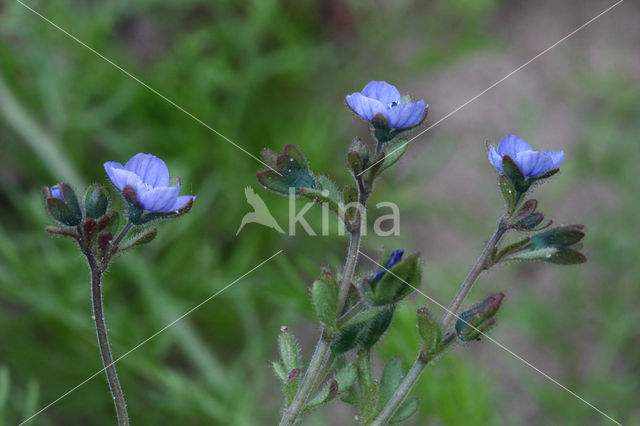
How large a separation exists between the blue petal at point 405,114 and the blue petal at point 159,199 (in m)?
0.37

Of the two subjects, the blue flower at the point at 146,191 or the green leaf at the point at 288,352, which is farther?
the green leaf at the point at 288,352

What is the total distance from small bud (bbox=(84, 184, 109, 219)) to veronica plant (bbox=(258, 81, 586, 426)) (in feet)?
0.86

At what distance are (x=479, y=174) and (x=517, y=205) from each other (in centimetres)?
235

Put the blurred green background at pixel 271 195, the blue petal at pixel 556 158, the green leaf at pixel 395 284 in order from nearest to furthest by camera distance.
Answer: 1. the green leaf at pixel 395 284
2. the blue petal at pixel 556 158
3. the blurred green background at pixel 271 195

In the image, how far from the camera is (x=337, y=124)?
337cm

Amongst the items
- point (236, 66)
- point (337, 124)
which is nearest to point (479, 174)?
point (337, 124)

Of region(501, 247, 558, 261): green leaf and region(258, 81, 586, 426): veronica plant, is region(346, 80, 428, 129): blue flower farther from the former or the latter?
region(501, 247, 558, 261): green leaf

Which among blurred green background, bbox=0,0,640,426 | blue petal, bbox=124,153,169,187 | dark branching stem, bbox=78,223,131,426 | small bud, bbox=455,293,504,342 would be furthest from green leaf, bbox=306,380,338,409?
blurred green background, bbox=0,0,640,426

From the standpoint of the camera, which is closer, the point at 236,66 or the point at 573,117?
the point at 236,66

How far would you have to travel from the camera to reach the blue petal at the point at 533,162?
48.8 inches

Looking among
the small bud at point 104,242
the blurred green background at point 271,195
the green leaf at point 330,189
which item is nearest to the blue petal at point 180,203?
the small bud at point 104,242

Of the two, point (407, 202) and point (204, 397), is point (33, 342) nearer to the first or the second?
point (204, 397)

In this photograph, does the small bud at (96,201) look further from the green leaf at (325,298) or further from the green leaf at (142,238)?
the green leaf at (325,298)

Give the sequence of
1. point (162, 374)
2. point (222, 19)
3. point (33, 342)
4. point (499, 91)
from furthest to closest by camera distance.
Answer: point (499, 91)
point (222, 19)
point (33, 342)
point (162, 374)
